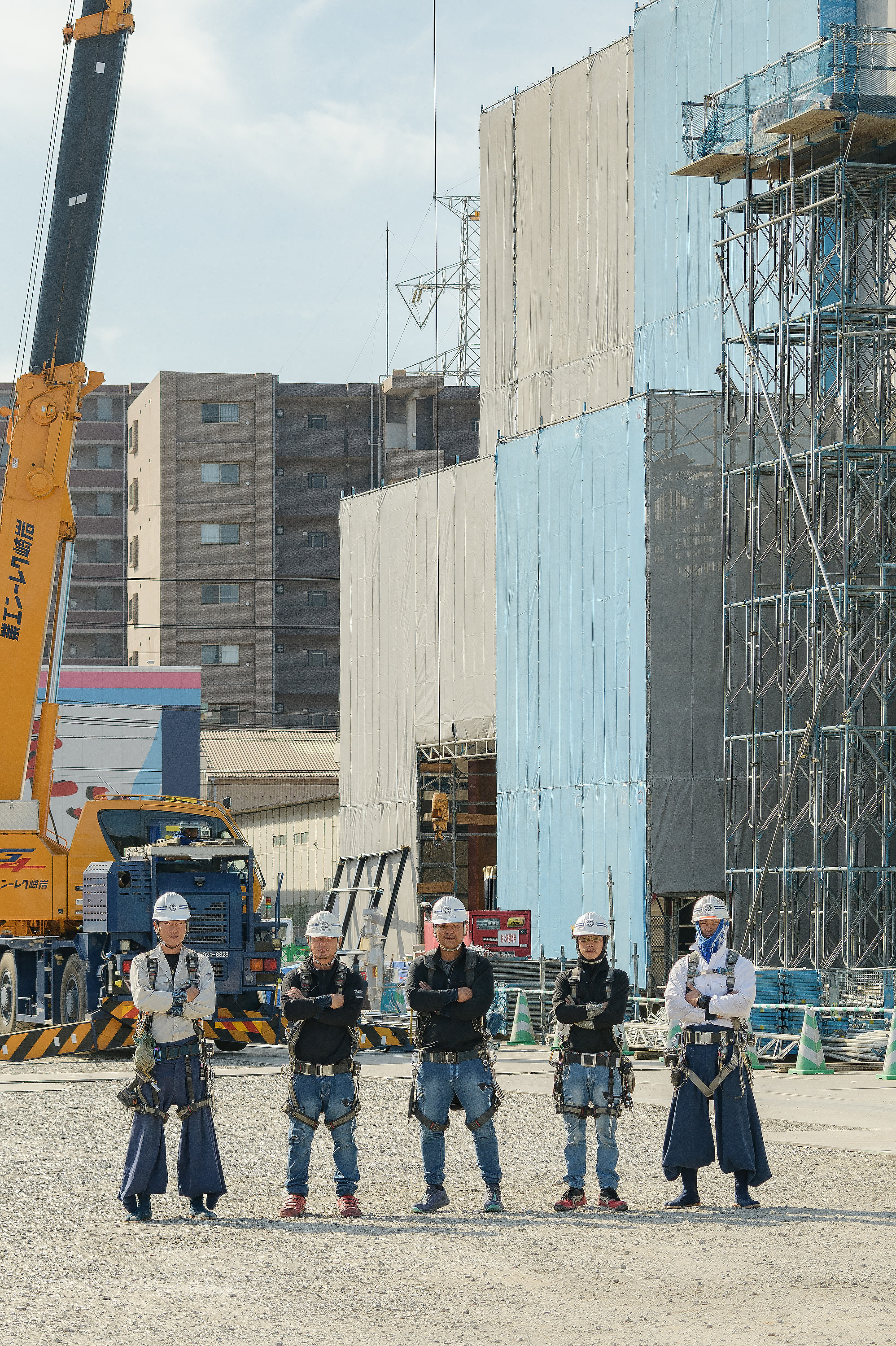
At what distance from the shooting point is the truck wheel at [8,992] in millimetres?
25750

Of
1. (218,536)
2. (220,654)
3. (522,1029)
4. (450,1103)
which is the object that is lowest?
(522,1029)

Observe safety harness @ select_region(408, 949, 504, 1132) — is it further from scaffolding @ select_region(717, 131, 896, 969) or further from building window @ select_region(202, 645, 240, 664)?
building window @ select_region(202, 645, 240, 664)

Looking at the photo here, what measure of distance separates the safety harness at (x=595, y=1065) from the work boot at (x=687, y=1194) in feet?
1.84

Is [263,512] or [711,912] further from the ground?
[263,512]

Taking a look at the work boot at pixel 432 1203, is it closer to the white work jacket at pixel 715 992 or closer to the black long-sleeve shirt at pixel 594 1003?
the black long-sleeve shirt at pixel 594 1003

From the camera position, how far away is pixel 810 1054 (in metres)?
22.7

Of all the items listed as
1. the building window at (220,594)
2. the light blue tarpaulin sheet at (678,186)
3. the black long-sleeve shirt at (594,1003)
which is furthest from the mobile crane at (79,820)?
the building window at (220,594)

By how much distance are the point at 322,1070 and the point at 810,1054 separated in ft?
41.0

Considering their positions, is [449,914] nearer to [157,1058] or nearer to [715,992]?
[715,992]

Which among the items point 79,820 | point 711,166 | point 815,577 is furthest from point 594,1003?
point 711,166

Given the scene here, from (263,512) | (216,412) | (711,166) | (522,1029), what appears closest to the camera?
(522,1029)

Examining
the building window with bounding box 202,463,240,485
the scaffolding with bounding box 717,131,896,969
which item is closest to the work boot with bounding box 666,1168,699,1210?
the scaffolding with bounding box 717,131,896,969

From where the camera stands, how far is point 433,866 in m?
44.6

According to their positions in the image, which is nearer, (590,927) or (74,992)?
(590,927)
